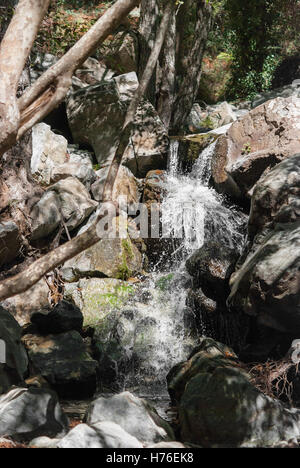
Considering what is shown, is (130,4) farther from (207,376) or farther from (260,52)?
(260,52)

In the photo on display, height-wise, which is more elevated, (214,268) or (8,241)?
(8,241)

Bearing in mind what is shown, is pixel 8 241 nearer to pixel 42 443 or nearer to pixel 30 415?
pixel 30 415

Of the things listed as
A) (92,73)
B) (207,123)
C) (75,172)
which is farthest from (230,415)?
(92,73)

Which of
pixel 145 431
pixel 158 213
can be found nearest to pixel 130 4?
pixel 145 431

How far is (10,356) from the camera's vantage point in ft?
16.8

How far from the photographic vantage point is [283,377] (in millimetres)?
5062

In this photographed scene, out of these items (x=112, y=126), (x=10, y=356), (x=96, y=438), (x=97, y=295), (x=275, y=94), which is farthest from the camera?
(x=275, y=94)

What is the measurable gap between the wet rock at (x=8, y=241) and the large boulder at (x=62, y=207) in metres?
0.48

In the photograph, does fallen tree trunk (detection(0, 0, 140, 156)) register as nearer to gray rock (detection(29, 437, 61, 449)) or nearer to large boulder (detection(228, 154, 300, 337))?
gray rock (detection(29, 437, 61, 449))

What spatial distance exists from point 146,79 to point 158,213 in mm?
6309

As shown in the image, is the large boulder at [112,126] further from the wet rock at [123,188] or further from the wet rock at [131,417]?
the wet rock at [131,417]

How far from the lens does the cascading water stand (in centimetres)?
686

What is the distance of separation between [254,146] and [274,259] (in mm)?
4508

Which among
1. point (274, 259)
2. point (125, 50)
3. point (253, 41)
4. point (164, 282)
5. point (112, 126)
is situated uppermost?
point (253, 41)
